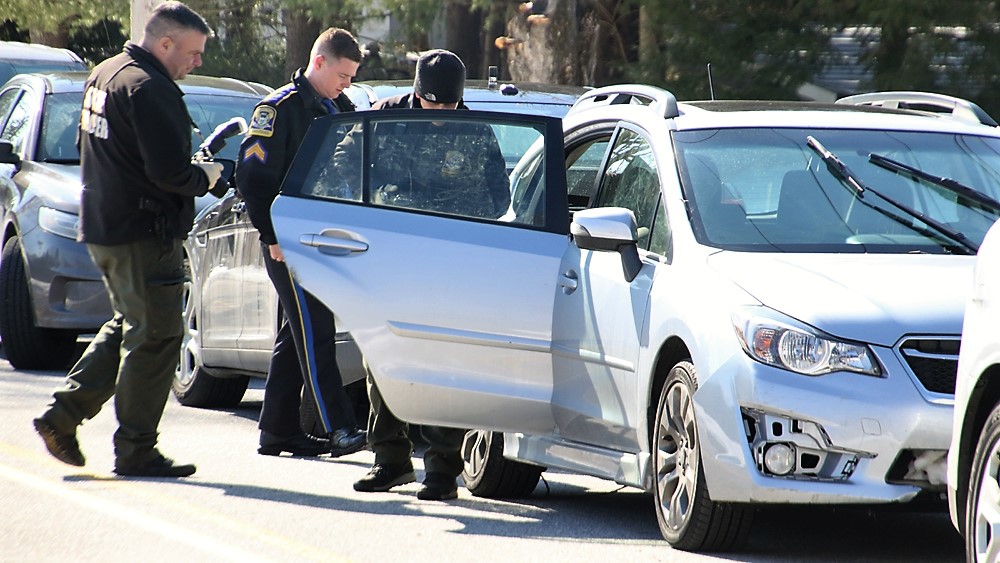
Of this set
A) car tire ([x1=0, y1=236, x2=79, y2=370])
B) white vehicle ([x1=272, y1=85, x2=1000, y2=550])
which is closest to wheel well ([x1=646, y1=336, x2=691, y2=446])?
white vehicle ([x1=272, y1=85, x2=1000, y2=550])

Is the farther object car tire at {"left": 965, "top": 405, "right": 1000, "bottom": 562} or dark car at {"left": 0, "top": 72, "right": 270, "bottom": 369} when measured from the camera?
dark car at {"left": 0, "top": 72, "right": 270, "bottom": 369}

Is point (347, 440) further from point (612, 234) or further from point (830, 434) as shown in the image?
point (830, 434)

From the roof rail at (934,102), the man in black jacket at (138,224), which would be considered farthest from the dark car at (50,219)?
the roof rail at (934,102)

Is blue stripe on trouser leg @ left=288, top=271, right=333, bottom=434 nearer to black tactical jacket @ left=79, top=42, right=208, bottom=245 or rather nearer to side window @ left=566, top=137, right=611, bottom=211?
black tactical jacket @ left=79, top=42, right=208, bottom=245

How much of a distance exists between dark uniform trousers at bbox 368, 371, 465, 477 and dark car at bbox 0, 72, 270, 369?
420cm

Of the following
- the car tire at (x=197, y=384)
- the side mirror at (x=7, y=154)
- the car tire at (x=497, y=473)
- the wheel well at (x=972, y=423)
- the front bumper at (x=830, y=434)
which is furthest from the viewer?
the side mirror at (x=7, y=154)

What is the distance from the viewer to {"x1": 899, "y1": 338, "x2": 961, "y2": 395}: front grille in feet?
18.1

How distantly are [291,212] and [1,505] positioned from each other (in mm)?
1607

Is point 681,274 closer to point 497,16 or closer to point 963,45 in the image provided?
point 963,45

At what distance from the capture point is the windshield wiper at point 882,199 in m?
6.37

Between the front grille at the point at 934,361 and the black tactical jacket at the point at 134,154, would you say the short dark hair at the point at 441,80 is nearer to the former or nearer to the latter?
the black tactical jacket at the point at 134,154

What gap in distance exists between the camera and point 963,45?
14.9 m

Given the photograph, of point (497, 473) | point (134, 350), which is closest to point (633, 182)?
point (497, 473)

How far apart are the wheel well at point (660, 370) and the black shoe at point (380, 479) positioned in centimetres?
144
